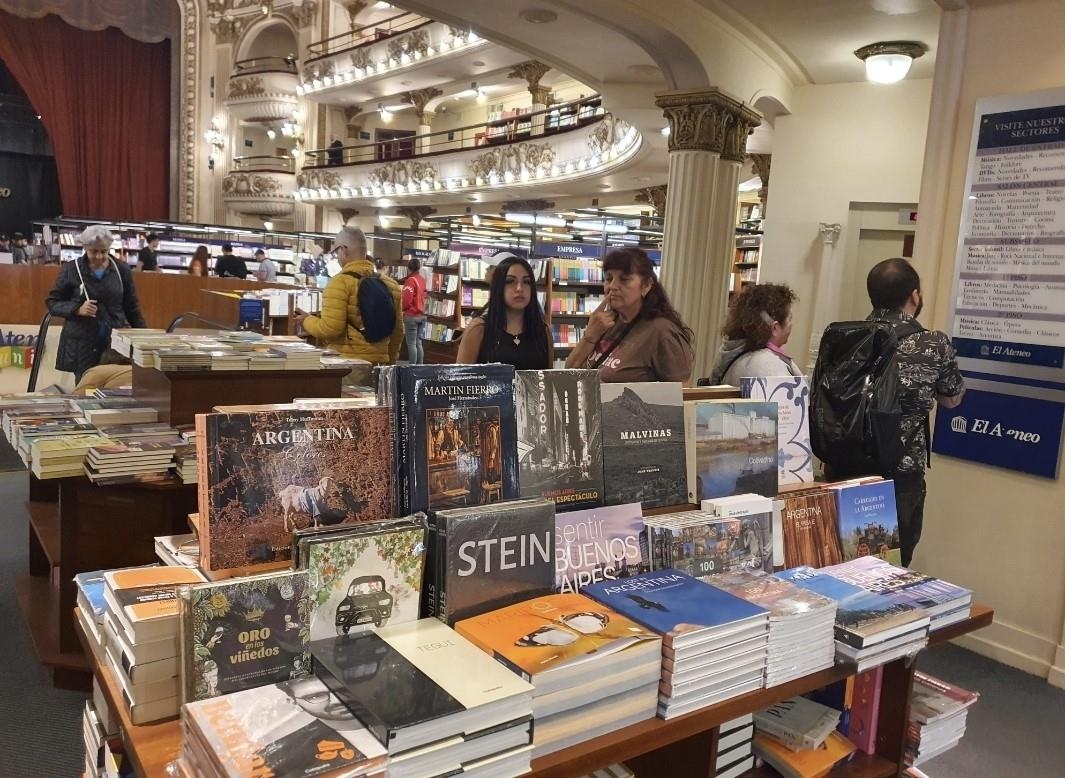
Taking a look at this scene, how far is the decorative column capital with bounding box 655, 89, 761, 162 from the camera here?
16.4 ft

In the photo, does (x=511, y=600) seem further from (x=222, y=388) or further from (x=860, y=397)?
(x=860, y=397)

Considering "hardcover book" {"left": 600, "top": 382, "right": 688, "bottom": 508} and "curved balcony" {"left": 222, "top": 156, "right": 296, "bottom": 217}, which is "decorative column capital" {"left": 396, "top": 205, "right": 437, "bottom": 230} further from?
"hardcover book" {"left": 600, "top": 382, "right": 688, "bottom": 508}

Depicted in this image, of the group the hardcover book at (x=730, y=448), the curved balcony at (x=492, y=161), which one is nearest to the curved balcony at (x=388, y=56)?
the curved balcony at (x=492, y=161)

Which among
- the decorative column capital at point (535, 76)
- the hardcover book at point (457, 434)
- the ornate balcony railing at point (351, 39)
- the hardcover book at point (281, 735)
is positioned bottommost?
the hardcover book at point (281, 735)

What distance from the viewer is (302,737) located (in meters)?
0.99

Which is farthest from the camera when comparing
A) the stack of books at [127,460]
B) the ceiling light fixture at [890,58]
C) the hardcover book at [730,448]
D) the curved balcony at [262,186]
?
the curved balcony at [262,186]

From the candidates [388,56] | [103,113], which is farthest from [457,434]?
[103,113]

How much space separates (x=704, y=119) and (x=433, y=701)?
475 cm

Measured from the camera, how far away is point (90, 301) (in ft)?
13.5

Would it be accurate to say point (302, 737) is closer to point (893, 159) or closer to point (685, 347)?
point (685, 347)

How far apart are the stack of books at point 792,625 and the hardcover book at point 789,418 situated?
1.52ft

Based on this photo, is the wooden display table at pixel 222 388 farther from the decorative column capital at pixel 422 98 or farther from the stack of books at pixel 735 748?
the decorative column capital at pixel 422 98

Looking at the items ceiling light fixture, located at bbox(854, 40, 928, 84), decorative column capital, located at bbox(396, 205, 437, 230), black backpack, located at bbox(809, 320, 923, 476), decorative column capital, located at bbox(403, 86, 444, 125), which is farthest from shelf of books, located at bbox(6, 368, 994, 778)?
decorative column capital, located at bbox(403, 86, 444, 125)

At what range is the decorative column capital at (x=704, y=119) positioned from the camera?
501 cm
